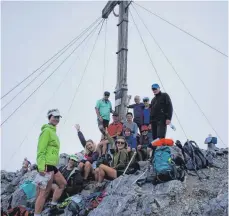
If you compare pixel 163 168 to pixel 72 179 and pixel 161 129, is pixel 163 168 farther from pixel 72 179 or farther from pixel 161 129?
pixel 72 179

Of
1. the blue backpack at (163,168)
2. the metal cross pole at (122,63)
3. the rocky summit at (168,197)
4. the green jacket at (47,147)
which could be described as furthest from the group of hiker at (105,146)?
the blue backpack at (163,168)

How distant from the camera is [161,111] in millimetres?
9367

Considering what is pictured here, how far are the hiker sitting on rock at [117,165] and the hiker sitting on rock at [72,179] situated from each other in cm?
68

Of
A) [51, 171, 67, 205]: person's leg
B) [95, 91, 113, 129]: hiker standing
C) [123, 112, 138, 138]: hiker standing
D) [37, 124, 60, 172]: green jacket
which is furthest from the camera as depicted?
[95, 91, 113, 129]: hiker standing

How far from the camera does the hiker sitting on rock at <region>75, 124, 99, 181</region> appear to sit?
9.67 m

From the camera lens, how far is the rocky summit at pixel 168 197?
21.6ft

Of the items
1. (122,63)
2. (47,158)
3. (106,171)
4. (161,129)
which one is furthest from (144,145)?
(47,158)

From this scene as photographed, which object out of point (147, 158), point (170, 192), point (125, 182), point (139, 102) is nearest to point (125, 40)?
point (139, 102)

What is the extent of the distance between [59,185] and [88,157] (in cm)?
263

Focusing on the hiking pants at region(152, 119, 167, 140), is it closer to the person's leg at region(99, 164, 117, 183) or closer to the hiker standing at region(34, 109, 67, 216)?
the person's leg at region(99, 164, 117, 183)

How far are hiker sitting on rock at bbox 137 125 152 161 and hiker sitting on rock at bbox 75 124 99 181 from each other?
1.54 metres

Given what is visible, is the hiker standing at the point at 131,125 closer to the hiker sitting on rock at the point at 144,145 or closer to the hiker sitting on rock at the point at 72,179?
the hiker sitting on rock at the point at 144,145

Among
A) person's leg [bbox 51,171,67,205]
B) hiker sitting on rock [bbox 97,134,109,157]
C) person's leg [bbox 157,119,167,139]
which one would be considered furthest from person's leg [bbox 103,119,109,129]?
→ person's leg [bbox 51,171,67,205]

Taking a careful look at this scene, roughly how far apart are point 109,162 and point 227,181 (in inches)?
144
